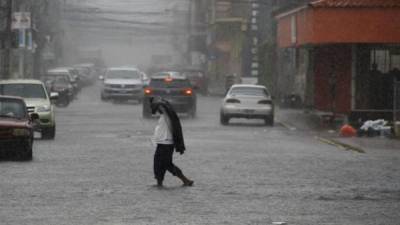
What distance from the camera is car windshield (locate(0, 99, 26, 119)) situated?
27.4 meters

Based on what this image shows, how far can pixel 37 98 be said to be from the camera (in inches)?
1393

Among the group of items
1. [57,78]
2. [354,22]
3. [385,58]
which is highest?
[354,22]

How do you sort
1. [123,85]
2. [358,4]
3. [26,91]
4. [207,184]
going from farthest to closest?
[123,85] < [358,4] < [26,91] < [207,184]

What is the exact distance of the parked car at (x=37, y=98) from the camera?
33.8 metres

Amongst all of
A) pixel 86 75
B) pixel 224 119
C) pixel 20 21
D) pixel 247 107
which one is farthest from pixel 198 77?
pixel 247 107

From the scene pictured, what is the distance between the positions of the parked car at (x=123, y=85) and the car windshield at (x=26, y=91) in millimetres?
31344

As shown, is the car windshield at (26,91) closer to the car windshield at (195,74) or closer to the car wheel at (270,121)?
the car wheel at (270,121)

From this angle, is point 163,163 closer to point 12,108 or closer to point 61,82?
point 12,108

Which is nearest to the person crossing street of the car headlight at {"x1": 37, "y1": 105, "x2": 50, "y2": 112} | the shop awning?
the car headlight at {"x1": 37, "y1": 105, "x2": 50, "y2": 112}

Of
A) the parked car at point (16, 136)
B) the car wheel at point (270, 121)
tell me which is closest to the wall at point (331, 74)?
the car wheel at point (270, 121)

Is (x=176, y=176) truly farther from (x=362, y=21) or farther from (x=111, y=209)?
(x=362, y=21)

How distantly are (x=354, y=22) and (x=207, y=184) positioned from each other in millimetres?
24335

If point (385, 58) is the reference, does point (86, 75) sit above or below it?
below

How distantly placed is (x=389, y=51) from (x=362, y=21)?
12.2 ft
